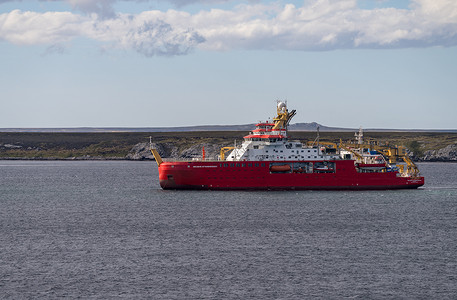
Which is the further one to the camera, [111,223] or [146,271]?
[111,223]

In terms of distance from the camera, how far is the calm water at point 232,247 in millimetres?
33000

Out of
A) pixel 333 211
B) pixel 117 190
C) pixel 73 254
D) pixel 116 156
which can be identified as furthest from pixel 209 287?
pixel 116 156

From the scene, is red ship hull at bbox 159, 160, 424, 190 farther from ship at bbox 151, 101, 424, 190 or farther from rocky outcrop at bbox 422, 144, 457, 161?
rocky outcrop at bbox 422, 144, 457, 161

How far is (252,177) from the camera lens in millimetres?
73125

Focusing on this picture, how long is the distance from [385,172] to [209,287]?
47308mm

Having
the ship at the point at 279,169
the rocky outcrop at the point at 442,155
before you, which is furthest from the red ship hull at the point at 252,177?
the rocky outcrop at the point at 442,155

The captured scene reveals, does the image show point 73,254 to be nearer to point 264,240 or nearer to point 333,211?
point 264,240

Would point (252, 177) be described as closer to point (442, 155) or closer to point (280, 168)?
point (280, 168)

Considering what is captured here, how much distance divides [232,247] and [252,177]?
3085 centimetres

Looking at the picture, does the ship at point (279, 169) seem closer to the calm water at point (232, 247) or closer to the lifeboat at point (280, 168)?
the lifeboat at point (280, 168)

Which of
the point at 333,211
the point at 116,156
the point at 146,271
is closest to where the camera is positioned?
the point at 146,271

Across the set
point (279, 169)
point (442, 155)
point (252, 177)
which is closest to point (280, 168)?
point (279, 169)

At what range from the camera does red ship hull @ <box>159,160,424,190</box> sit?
7288cm

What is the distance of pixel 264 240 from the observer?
44969 mm
